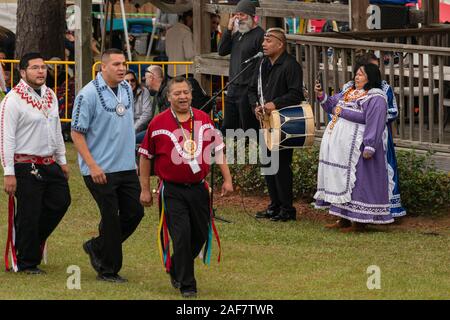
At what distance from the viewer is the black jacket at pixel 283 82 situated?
44.1 feet

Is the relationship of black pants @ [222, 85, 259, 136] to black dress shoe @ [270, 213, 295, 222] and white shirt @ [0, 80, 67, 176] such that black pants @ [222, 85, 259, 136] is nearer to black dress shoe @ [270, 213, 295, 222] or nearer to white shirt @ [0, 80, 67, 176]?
black dress shoe @ [270, 213, 295, 222]

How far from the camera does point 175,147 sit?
972cm

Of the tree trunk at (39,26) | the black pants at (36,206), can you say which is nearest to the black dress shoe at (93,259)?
the black pants at (36,206)

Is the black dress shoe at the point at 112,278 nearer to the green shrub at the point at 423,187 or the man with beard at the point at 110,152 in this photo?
the man with beard at the point at 110,152

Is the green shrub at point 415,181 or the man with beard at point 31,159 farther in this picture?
the green shrub at point 415,181

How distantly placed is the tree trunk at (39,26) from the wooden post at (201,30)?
5.33m

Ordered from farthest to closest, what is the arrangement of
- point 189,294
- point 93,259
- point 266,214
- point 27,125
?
point 266,214
point 27,125
point 93,259
point 189,294

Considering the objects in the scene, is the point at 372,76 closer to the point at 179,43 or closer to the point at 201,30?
the point at 201,30

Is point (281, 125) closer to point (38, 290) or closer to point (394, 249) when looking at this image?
point (394, 249)

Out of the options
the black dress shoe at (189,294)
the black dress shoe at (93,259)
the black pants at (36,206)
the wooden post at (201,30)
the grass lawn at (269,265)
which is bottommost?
the grass lawn at (269,265)

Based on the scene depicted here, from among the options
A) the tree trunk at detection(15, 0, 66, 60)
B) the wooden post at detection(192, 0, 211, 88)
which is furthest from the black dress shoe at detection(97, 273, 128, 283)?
the tree trunk at detection(15, 0, 66, 60)

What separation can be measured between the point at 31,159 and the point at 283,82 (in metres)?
3.79

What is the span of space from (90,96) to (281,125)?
3.64 m

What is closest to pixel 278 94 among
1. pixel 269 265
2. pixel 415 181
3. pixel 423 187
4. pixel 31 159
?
pixel 415 181
